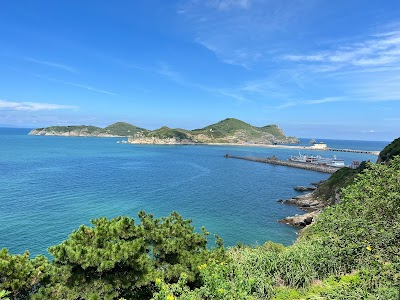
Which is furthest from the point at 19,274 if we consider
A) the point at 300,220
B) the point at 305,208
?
the point at 305,208

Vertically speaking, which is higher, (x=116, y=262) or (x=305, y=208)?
(x=116, y=262)

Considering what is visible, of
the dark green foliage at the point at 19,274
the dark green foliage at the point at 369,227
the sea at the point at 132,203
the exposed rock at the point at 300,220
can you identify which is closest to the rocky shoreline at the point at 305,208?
the exposed rock at the point at 300,220

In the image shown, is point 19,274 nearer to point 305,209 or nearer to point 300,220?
point 300,220

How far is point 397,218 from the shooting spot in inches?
430

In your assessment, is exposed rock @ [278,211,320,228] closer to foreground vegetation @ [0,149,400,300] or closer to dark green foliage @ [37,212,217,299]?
foreground vegetation @ [0,149,400,300]

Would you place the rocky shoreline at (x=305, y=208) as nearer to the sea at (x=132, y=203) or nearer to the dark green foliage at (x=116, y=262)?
the sea at (x=132, y=203)

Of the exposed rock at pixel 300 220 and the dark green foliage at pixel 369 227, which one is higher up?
the dark green foliage at pixel 369 227

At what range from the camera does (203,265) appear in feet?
35.5

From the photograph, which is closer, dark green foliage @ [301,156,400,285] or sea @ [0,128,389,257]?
dark green foliage @ [301,156,400,285]

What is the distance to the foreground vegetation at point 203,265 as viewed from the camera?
8.66 meters

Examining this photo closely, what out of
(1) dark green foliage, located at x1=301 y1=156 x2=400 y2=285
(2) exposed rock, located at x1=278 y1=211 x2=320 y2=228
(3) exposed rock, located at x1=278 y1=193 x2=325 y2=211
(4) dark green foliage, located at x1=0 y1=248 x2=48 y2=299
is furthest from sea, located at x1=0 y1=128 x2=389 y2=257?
(1) dark green foliage, located at x1=301 y1=156 x2=400 y2=285

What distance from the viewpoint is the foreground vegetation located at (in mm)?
8656

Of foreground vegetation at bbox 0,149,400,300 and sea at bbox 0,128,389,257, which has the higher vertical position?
foreground vegetation at bbox 0,149,400,300

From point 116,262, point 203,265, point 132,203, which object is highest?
point 116,262
